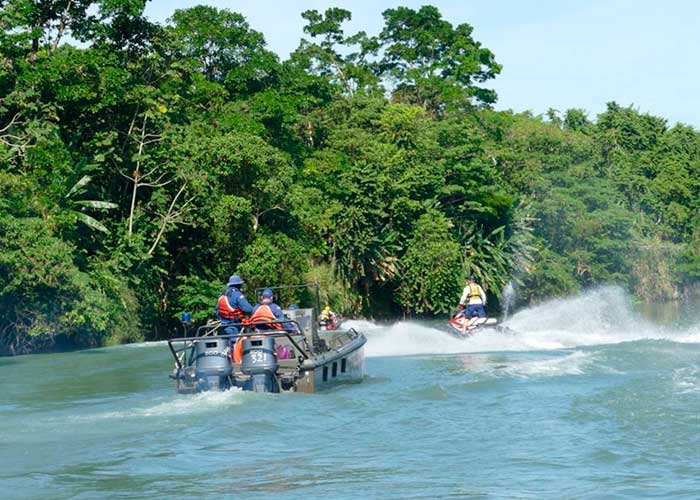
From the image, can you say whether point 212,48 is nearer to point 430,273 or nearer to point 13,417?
point 430,273

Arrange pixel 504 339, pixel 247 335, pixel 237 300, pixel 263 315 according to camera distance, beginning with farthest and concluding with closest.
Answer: pixel 504 339, pixel 237 300, pixel 263 315, pixel 247 335

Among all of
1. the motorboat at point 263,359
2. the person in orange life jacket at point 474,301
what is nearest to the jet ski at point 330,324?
the person in orange life jacket at point 474,301

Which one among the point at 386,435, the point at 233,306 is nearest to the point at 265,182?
the point at 233,306

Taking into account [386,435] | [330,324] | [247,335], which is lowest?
[386,435]

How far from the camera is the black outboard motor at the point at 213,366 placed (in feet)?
58.3

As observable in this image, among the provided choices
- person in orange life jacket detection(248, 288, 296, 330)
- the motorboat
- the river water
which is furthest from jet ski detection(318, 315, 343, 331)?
person in orange life jacket detection(248, 288, 296, 330)

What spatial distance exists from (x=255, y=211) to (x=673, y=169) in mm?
42917

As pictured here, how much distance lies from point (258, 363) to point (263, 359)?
0.33 feet

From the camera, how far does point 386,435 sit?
15.5 metres

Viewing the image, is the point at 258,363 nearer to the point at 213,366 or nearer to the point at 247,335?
the point at 247,335

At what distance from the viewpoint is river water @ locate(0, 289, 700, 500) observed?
12367 millimetres

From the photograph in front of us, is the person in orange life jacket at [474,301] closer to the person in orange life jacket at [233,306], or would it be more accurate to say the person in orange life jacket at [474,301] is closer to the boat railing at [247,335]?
the boat railing at [247,335]

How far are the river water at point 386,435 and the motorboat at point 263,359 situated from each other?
310 millimetres

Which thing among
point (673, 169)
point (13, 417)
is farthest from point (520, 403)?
point (673, 169)
